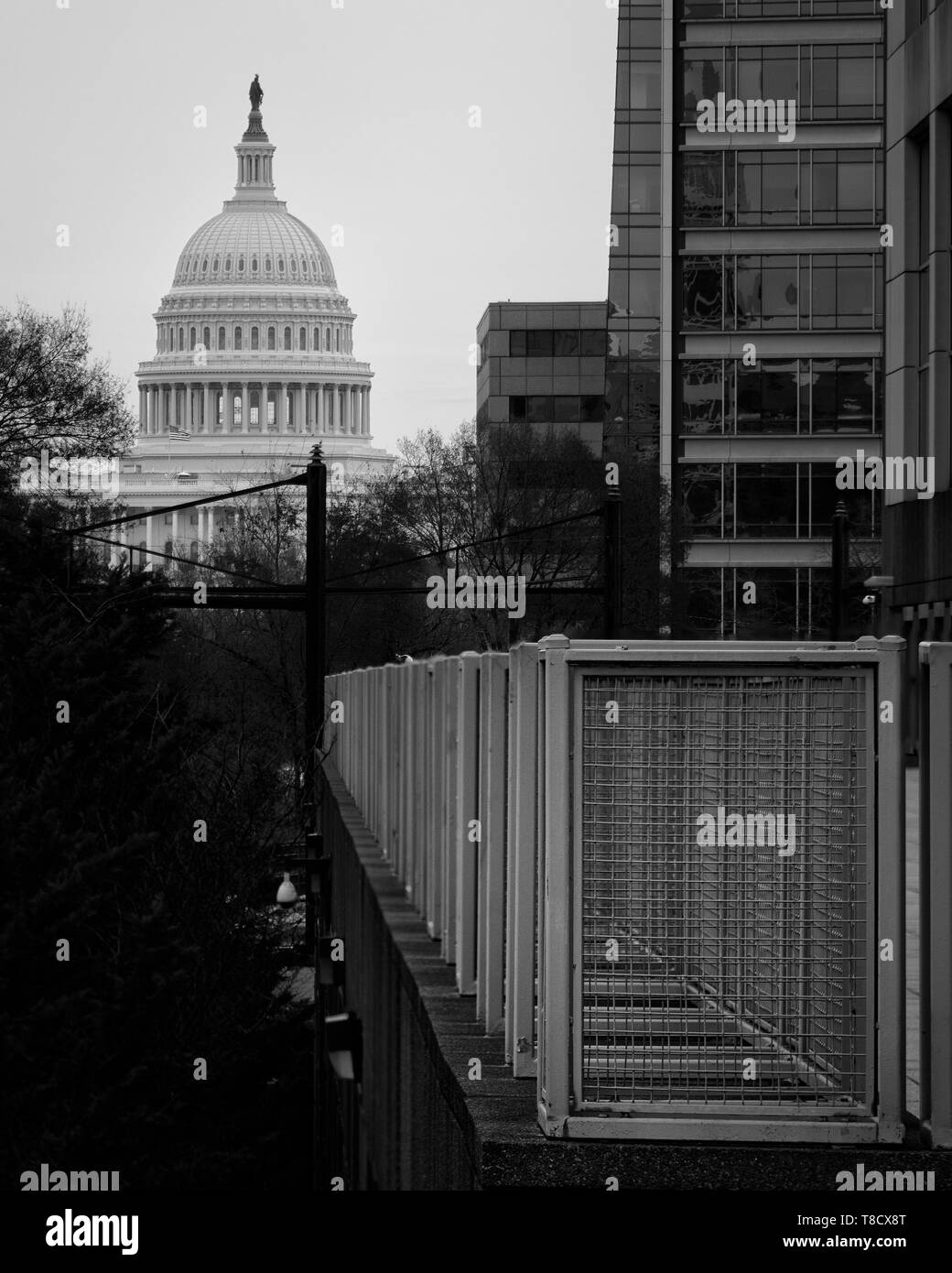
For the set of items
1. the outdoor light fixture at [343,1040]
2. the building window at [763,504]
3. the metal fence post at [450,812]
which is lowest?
the outdoor light fixture at [343,1040]

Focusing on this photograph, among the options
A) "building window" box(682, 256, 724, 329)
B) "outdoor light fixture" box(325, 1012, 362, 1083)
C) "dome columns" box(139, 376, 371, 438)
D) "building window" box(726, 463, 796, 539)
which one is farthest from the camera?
"dome columns" box(139, 376, 371, 438)

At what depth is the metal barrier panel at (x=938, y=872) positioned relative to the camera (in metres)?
4.98

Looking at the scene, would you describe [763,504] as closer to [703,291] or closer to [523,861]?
A: [703,291]

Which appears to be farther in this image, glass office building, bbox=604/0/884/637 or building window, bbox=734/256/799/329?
building window, bbox=734/256/799/329

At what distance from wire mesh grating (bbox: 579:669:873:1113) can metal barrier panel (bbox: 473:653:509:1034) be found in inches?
53.8

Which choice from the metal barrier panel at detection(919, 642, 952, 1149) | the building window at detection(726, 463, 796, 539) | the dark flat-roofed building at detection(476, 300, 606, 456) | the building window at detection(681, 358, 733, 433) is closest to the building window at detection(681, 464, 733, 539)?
the building window at detection(726, 463, 796, 539)

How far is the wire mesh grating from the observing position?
524 centimetres

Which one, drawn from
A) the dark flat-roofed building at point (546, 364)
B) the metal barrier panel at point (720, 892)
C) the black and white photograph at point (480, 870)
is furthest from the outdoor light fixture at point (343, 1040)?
the dark flat-roofed building at point (546, 364)

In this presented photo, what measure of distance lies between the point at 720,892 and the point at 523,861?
906 millimetres

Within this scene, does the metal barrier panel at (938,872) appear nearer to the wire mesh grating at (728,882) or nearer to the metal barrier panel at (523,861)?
the wire mesh grating at (728,882)

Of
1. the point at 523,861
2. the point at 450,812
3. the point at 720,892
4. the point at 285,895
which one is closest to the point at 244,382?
the point at 285,895

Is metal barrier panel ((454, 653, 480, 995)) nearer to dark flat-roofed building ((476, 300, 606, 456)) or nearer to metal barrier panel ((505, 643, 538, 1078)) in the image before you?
metal barrier panel ((505, 643, 538, 1078))

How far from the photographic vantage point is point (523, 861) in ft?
20.2

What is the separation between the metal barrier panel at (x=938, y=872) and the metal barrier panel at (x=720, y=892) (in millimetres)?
171
